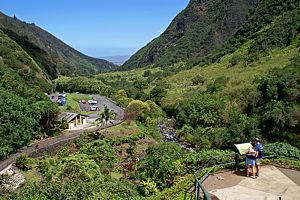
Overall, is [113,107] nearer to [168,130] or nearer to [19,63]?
[168,130]

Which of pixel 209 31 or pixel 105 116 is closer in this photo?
pixel 105 116

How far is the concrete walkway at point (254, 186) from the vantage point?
11961 mm

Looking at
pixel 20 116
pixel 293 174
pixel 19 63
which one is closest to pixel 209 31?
pixel 19 63

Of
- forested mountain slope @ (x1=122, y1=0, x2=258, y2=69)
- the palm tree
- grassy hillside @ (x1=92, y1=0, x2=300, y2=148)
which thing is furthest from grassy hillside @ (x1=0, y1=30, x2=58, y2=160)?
forested mountain slope @ (x1=122, y1=0, x2=258, y2=69)

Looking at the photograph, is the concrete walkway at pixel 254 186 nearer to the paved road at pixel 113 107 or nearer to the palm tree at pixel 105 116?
the palm tree at pixel 105 116

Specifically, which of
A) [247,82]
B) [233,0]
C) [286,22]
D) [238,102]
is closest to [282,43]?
[286,22]

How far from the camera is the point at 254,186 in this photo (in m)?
12.8

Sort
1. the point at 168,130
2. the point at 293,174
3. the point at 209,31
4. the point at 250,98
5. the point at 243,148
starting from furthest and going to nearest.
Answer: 1. the point at 209,31
2. the point at 168,130
3. the point at 250,98
4. the point at 293,174
5. the point at 243,148

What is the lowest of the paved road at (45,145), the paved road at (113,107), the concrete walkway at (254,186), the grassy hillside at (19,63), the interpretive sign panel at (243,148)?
the paved road at (45,145)

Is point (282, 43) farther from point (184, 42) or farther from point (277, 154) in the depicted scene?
point (184, 42)

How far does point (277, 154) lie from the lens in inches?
647

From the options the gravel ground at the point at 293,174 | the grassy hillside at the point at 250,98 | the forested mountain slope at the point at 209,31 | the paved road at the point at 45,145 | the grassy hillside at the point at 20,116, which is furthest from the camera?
the forested mountain slope at the point at 209,31

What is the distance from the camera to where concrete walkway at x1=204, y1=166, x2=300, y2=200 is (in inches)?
471

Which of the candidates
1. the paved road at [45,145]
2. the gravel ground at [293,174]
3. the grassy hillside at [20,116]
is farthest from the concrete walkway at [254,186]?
the grassy hillside at [20,116]
